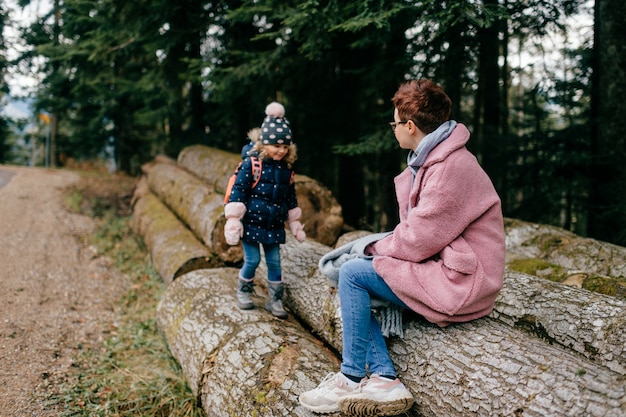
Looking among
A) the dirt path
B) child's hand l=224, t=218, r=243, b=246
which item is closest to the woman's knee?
child's hand l=224, t=218, r=243, b=246

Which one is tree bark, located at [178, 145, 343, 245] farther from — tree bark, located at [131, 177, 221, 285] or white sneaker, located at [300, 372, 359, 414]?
white sneaker, located at [300, 372, 359, 414]

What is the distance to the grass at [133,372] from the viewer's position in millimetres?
4035

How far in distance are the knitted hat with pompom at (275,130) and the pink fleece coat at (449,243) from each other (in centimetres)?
177

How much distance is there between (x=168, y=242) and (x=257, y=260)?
311 cm

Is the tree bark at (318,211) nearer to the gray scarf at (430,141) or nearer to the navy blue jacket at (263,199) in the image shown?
the navy blue jacket at (263,199)

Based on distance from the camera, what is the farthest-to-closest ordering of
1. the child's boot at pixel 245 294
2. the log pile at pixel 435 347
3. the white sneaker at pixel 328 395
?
the child's boot at pixel 245 294
the white sneaker at pixel 328 395
the log pile at pixel 435 347

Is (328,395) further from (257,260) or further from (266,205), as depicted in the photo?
(266,205)

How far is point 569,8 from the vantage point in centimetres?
682

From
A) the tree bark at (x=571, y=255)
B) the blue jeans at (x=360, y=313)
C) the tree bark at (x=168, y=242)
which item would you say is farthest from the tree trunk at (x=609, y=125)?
the tree bark at (x=168, y=242)

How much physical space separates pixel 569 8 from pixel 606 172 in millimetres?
2575

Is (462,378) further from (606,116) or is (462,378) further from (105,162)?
(105,162)

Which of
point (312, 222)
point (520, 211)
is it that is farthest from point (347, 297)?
point (520, 211)

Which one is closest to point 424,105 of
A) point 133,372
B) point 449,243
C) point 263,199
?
point 449,243

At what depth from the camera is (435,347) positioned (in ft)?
9.75
